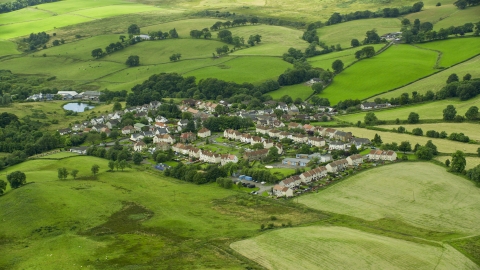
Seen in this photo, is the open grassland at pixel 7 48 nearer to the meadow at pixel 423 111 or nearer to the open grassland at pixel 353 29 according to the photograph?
the open grassland at pixel 353 29

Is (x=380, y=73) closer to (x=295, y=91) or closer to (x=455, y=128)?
A: (x=295, y=91)

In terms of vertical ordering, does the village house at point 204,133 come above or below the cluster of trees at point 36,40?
below

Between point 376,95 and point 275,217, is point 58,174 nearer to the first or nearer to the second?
point 275,217

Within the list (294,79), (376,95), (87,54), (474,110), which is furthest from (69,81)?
(474,110)

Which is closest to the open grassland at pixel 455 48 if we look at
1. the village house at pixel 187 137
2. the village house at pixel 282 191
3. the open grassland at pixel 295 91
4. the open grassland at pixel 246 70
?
the open grassland at pixel 295 91

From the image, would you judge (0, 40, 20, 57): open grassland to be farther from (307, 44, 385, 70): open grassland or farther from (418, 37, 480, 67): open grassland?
(418, 37, 480, 67): open grassland

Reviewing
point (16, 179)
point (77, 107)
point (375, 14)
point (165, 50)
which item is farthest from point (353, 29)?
point (16, 179)
